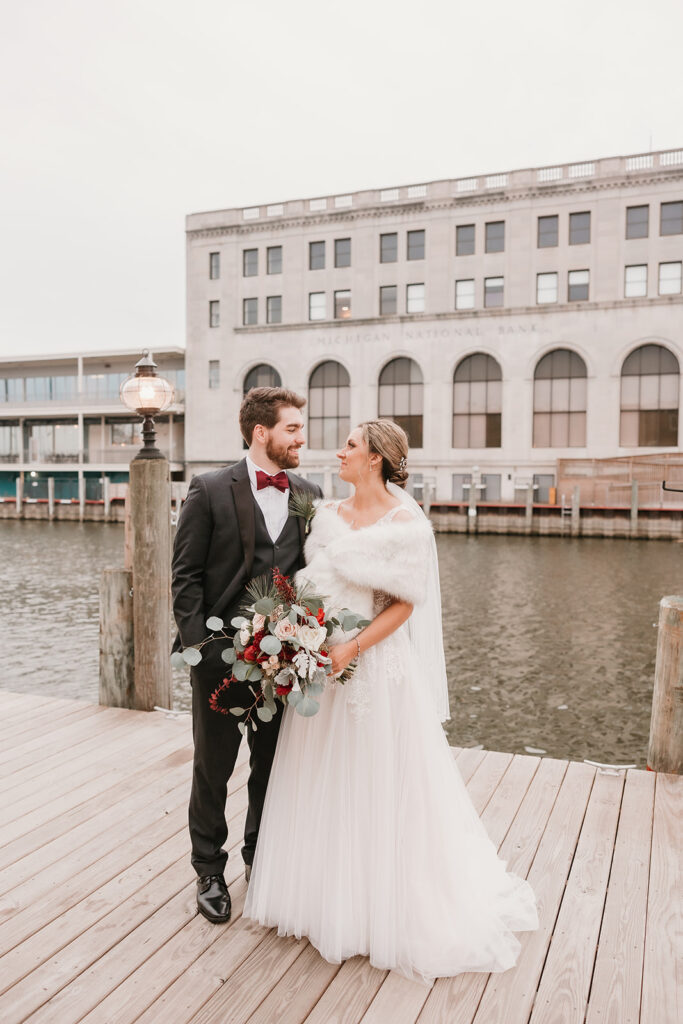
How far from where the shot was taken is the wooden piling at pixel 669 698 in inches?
180

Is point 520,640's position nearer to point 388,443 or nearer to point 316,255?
point 388,443

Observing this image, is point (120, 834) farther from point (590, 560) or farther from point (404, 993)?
point (590, 560)

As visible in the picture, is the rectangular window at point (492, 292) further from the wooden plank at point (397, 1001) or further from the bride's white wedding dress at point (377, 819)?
the wooden plank at point (397, 1001)

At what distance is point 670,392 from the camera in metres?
34.7

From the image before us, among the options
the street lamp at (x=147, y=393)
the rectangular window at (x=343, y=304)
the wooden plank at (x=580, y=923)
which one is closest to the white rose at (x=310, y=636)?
the wooden plank at (x=580, y=923)

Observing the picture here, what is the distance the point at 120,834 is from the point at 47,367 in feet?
166

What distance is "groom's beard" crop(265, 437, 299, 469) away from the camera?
307cm

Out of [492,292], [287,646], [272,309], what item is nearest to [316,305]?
[272,309]

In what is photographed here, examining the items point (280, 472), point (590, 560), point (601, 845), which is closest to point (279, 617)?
point (280, 472)

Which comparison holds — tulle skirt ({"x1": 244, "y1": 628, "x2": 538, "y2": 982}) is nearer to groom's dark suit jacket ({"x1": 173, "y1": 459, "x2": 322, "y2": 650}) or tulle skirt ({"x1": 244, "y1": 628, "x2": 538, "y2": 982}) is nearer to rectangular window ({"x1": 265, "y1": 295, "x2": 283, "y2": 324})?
groom's dark suit jacket ({"x1": 173, "y1": 459, "x2": 322, "y2": 650})

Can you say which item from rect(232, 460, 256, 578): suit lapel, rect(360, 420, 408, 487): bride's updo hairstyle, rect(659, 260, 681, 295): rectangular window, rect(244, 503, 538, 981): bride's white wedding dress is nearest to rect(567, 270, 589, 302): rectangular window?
rect(659, 260, 681, 295): rectangular window

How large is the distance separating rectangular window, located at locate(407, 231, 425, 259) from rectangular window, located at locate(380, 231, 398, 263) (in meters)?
0.81

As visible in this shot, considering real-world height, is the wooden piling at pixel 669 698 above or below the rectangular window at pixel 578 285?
below

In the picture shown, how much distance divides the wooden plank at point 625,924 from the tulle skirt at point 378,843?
0.32 meters
